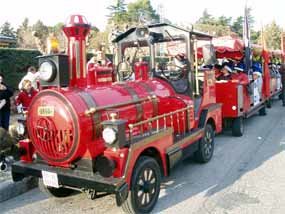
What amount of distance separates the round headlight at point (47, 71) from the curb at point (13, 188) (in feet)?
5.66

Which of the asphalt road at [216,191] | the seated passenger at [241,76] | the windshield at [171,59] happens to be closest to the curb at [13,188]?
the asphalt road at [216,191]

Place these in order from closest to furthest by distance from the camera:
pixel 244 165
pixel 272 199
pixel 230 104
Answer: pixel 272 199 → pixel 244 165 → pixel 230 104

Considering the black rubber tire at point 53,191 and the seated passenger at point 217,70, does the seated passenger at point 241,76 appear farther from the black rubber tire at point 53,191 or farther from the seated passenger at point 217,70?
the black rubber tire at point 53,191

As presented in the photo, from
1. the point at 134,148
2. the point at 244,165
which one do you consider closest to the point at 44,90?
the point at 134,148

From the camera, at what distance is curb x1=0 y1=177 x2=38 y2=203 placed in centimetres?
496

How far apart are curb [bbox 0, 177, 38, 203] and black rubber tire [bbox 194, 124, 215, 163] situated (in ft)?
8.89

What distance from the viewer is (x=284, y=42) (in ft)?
50.4

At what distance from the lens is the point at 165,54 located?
6.36 metres

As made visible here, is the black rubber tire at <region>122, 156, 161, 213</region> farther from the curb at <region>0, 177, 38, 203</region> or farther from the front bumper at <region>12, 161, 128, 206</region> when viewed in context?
the curb at <region>0, 177, 38, 203</region>

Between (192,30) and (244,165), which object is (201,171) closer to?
(244,165)

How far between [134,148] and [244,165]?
9.55ft

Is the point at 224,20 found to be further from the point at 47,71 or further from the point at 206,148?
the point at 47,71

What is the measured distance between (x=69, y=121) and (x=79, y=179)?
63 centimetres

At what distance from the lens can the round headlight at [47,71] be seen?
13.7 feet
